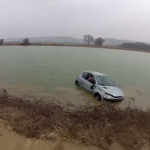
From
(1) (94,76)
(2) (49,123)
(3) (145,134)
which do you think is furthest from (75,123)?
(1) (94,76)

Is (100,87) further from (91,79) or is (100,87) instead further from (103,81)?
(91,79)

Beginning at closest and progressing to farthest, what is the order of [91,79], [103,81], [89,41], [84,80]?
[103,81] → [91,79] → [84,80] → [89,41]

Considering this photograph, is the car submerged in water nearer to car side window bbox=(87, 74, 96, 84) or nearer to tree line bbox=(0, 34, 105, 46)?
car side window bbox=(87, 74, 96, 84)

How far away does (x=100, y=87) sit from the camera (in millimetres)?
12406

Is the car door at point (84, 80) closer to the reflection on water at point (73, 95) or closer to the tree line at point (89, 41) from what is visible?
the reflection on water at point (73, 95)

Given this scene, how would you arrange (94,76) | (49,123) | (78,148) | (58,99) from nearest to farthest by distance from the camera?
(78,148) → (49,123) → (58,99) → (94,76)

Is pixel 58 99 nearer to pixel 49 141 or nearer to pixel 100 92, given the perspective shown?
pixel 100 92

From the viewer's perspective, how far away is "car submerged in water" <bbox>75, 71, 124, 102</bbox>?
11.8 m


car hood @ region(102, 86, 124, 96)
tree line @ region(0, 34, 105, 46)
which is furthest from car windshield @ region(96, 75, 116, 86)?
tree line @ region(0, 34, 105, 46)

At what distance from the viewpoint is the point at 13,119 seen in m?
7.16

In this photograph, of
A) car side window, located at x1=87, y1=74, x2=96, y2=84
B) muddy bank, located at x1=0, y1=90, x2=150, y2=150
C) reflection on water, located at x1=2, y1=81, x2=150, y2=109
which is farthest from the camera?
car side window, located at x1=87, y1=74, x2=96, y2=84

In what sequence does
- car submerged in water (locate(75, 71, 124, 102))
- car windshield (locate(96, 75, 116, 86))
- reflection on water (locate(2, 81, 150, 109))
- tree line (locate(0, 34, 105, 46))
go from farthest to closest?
tree line (locate(0, 34, 105, 46)), car windshield (locate(96, 75, 116, 86)), reflection on water (locate(2, 81, 150, 109)), car submerged in water (locate(75, 71, 124, 102))

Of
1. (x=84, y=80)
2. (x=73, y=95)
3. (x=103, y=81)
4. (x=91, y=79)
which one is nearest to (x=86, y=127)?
(x=73, y=95)

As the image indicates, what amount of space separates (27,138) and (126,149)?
323 centimetres
